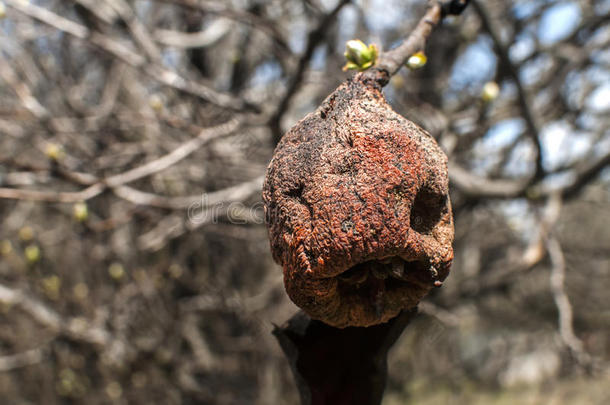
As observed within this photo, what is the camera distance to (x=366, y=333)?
98 cm

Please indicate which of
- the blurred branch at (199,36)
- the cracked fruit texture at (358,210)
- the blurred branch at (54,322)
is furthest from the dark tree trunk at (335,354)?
the blurred branch at (199,36)

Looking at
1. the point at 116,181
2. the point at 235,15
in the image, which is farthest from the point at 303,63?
the point at 116,181

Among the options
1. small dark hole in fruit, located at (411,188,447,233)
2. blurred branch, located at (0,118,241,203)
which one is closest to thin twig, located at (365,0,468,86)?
small dark hole in fruit, located at (411,188,447,233)

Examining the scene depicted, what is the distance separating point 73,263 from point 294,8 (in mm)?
3607

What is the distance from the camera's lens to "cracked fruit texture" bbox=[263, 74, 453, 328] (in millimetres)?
763

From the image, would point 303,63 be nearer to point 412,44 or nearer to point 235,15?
point 235,15

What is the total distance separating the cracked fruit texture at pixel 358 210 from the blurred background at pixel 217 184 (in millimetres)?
1439

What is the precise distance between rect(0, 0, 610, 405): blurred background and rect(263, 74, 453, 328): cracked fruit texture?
1.44m

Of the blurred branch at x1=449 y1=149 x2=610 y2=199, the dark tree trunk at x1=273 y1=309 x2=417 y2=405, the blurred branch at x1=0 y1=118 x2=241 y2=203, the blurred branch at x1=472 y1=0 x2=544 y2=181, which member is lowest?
the dark tree trunk at x1=273 y1=309 x2=417 y2=405

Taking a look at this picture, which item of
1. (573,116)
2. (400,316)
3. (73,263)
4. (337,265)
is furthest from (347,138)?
(73,263)

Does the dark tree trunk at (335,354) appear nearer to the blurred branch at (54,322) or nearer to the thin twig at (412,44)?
the thin twig at (412,44)

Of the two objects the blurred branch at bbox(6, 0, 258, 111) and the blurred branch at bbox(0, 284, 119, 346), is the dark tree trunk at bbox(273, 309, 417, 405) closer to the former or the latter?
the blurred branch at bbox(6, 0, 258, 111)

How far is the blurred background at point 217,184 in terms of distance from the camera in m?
2.94

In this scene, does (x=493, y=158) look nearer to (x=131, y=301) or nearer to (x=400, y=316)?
(x=131, y=301)
